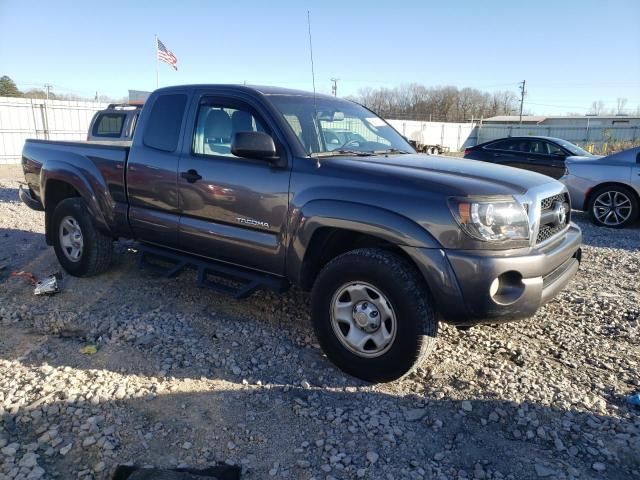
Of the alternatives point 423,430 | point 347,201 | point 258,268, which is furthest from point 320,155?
point 423,430

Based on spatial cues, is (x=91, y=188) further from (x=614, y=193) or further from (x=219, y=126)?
(x=614, y=193)

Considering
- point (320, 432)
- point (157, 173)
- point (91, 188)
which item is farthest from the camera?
point (91, 188)

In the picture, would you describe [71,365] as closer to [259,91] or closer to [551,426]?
[259,91]

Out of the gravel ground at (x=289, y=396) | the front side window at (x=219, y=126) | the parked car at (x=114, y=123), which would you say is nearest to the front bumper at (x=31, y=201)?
the gravel ground at (x=289, y=396)

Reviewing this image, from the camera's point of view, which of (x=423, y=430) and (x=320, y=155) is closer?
(x=423, y=430)

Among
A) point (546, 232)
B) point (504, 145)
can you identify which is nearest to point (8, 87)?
point (504, 145)

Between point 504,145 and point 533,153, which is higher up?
point 504,145

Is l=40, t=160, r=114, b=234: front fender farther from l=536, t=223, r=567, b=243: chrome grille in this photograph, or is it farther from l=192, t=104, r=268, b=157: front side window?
l=536, t=223, r=567, b=243: chrome grille

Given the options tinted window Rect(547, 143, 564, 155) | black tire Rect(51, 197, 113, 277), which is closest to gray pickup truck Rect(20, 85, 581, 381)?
black tire Rect(51, 197, 113, 277)

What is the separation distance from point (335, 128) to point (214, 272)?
1575 mm

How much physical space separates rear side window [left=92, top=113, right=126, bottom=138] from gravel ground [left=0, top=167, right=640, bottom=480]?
21.9 feet

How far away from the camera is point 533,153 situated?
12227mm

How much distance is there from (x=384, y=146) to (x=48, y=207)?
12.4 feet

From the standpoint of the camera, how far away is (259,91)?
4.06 meters
